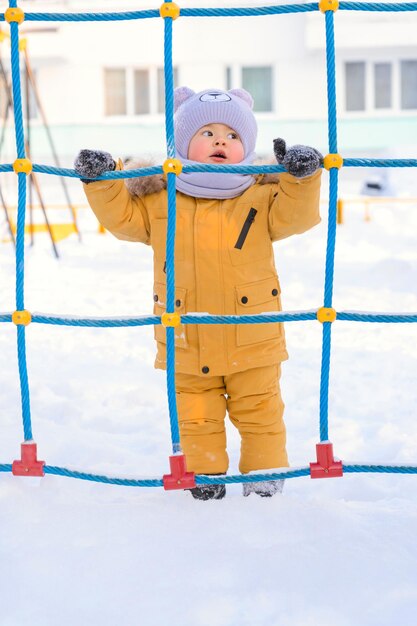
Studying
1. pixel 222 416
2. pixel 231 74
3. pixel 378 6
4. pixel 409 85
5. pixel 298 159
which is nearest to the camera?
pixel 298 159

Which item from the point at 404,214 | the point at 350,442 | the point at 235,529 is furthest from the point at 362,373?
the point at 404,214

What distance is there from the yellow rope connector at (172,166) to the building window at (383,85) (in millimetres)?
13856

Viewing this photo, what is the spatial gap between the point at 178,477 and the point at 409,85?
46.6 ft

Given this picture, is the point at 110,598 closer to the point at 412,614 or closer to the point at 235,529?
the point at 235,529

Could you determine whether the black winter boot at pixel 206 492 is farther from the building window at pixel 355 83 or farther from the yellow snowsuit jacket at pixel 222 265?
the building window at pixel 355 83

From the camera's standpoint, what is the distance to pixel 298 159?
1.80 m

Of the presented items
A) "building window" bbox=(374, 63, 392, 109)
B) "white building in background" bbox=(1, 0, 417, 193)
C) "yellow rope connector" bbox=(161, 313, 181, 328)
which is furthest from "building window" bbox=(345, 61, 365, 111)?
"yellow rope connector" bbox=(161, 313, 181, 328)

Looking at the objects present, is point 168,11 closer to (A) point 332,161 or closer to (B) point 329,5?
(B) point 329,5

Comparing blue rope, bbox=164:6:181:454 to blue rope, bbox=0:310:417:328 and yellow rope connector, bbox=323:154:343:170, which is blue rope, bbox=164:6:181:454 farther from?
yellow rope connector, bbox=323:154:343:170

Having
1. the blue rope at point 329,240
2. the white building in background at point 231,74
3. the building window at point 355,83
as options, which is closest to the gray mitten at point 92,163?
the blue rope at point 329,240

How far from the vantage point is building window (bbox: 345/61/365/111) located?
14953 mm

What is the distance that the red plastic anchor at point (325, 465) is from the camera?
1.86 meters

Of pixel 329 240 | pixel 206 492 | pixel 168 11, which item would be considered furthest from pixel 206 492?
pixel 168 11

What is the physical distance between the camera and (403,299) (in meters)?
5.04
